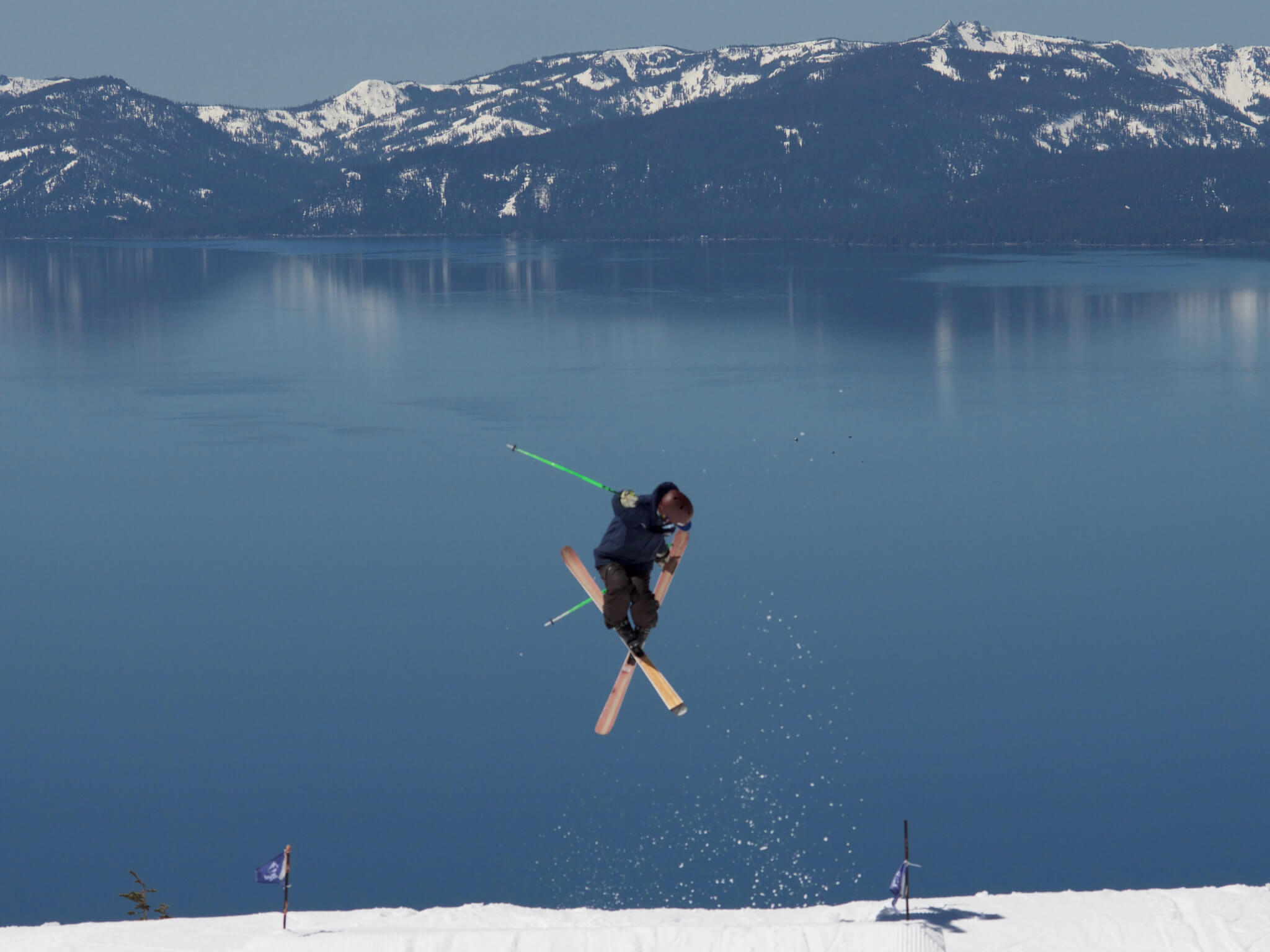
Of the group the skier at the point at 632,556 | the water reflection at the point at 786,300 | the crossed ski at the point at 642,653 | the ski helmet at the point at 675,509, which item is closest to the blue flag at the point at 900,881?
the crossed ski at the point at 642,653

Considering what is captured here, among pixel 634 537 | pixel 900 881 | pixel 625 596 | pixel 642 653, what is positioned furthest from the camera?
pixel 900 881

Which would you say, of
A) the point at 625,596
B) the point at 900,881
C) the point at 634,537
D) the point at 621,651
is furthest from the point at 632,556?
the point at 621,651

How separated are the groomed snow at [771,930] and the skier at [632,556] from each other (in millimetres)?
4606

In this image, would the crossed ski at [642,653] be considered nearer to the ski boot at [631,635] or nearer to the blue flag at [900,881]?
the ski boot at [631,635]

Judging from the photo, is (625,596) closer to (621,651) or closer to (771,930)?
(771,930)

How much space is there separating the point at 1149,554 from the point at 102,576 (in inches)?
1005

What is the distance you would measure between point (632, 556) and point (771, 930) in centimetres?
588

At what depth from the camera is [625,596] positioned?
14281 mm

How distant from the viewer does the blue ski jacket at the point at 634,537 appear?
13617 mm

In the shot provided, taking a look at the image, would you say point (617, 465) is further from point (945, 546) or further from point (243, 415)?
point (243, 415)

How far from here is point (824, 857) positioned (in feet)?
72.6

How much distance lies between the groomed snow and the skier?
4.61 m

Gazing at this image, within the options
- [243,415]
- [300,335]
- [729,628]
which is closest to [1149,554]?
[729,628]

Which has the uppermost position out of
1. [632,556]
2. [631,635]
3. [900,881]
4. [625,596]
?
[632,556]
